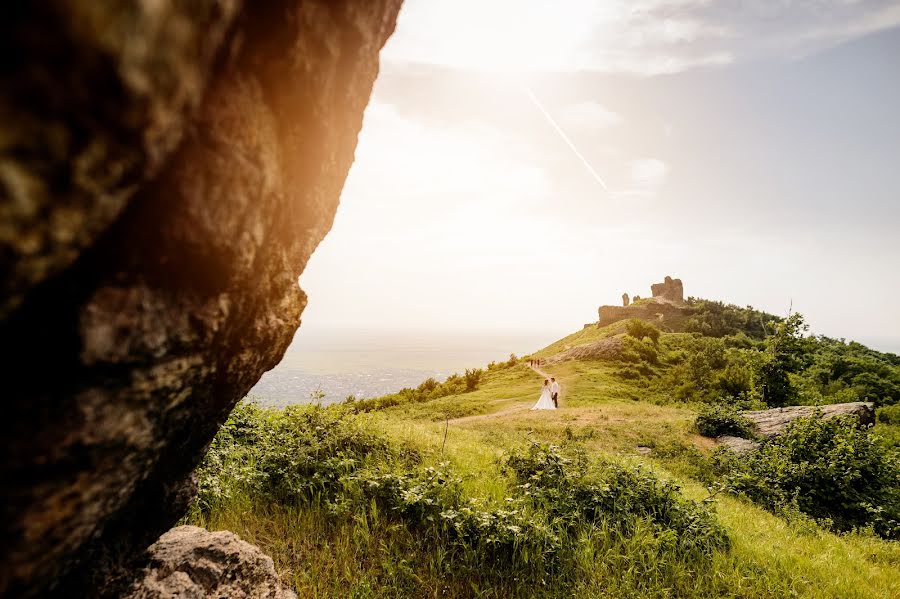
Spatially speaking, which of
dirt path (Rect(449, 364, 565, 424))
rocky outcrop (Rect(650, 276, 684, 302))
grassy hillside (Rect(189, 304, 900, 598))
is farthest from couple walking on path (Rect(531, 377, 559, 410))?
rocky outcrop (Rect(650, 276, 684, 302))

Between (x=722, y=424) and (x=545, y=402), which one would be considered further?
(x=545, y=402)

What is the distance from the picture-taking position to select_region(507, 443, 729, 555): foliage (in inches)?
294

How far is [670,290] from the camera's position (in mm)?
95375

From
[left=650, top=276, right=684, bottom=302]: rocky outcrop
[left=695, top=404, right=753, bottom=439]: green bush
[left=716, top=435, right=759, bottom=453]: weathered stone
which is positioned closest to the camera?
[left=716, top=435, right=759, bottom=453]: weathered stone

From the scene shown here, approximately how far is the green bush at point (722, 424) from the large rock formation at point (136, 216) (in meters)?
21.9

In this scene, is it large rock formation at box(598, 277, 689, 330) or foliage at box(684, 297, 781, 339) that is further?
large rock formation at box(598, 277, 689, 330)

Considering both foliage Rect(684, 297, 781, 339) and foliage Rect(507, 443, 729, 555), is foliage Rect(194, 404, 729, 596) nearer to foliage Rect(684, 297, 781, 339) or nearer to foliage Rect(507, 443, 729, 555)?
foliage Rect(507, 443, 729, 555)

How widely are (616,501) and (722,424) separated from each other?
15.0 m

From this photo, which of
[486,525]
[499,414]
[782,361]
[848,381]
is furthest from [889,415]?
[486,525]

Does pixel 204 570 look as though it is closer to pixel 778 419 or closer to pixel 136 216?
pixel 136 216

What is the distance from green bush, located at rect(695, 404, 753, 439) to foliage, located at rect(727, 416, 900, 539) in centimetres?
434

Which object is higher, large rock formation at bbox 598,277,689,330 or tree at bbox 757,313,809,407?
large rock formation at bbox 598,277,689,330

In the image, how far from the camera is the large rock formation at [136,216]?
3.81 ft

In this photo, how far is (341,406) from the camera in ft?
35.3
